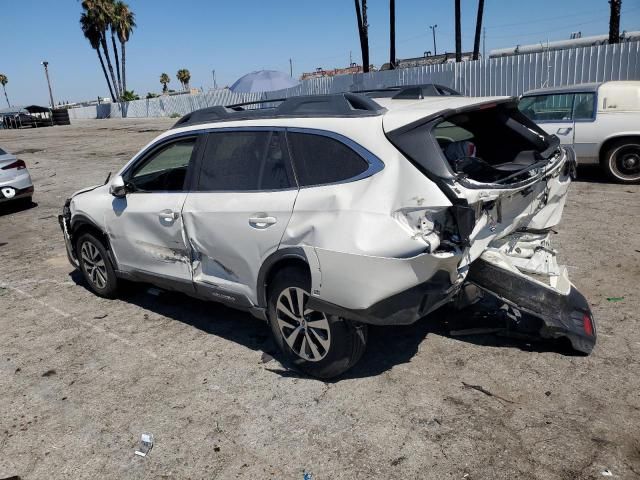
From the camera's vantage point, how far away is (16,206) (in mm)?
10984

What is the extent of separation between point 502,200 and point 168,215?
2.54m

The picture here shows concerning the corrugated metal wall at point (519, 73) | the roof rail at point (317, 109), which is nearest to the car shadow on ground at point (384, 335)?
the roof rail at point (317, 109)

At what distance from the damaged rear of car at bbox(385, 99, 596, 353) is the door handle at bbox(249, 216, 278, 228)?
0.96 meters

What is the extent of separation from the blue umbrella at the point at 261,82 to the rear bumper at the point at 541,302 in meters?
17.8

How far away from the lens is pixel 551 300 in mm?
3756

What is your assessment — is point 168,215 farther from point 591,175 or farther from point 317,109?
point 591,175

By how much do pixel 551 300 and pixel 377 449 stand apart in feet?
5.54

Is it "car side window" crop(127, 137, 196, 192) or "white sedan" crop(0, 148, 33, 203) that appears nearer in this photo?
"car side window" crop(127, 137, 196, 192)

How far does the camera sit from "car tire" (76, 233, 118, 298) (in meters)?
5.20

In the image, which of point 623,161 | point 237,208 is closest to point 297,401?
point 237,208

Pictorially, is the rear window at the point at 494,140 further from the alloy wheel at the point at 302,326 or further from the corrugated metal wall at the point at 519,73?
the corrugated metal wall at the point at 519,73

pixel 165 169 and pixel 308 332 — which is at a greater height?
pixel 165 169

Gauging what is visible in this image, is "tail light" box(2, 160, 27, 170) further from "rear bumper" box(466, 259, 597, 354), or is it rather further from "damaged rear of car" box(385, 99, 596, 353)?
"rear bumper" box(466, 259, 597, 354)

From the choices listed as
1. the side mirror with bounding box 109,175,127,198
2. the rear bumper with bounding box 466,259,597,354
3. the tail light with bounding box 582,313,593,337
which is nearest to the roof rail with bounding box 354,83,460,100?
the rear bumper with bounding box 466,259,597,354
